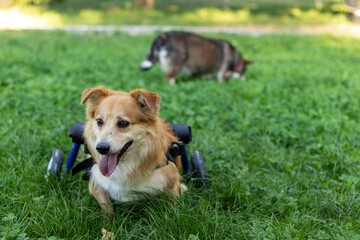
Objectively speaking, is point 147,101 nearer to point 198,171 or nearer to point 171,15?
point 198,171

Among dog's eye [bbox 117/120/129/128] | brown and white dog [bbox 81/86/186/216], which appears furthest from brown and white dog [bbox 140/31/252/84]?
dog's eye [bbox 117/120/129/128]

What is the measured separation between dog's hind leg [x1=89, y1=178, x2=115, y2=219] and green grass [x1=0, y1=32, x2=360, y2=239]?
0.08 m

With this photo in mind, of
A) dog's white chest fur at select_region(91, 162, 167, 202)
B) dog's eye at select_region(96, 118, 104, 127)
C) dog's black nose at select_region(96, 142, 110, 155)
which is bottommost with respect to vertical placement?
dog's white chest fur at select_region(91, 162, 167, 202)

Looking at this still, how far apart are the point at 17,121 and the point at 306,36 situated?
1158cm

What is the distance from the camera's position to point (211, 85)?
6.86 metres

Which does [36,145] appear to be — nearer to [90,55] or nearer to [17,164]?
[17,164]

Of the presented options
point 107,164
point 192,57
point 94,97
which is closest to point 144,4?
point 192,57

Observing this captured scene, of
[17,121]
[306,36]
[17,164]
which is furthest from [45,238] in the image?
[306,36]

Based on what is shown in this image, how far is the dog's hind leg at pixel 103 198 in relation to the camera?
2.89 meters

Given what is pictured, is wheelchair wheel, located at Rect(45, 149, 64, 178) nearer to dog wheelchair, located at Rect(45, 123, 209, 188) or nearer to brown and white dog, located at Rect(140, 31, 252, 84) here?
dog wheelchair, located at Rect(45, 123, 209, 188)

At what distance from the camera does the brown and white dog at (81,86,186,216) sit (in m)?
2.81

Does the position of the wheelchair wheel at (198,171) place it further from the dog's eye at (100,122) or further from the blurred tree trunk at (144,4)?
the blurred tree trunk at (144,4)

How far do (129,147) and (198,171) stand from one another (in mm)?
948

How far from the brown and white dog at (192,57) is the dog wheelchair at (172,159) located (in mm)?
3786
